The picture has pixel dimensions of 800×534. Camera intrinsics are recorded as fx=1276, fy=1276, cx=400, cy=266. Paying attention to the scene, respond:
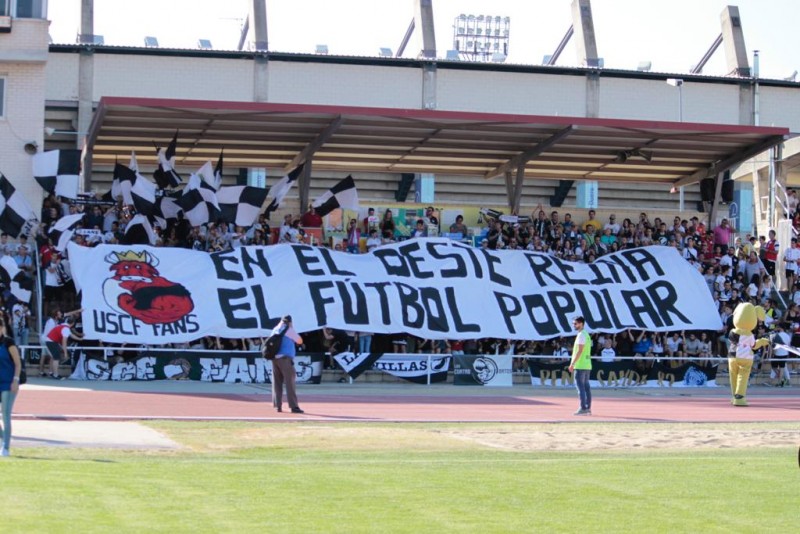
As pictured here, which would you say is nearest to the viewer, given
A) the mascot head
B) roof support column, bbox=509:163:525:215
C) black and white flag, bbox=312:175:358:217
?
the mascot head

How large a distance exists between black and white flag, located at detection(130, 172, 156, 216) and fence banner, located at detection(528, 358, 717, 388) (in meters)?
10.5

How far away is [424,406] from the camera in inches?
992

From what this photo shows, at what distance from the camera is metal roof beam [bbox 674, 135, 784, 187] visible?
1467 inches

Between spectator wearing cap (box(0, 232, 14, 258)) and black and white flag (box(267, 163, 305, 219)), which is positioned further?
black and white flag (box(267, 163, 305, 219))

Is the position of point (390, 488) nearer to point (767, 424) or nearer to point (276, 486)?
point (276, 486)

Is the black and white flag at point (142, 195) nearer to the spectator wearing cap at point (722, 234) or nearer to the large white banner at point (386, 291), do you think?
the large white banner at point (386, 291)

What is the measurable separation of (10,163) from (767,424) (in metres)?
20.5

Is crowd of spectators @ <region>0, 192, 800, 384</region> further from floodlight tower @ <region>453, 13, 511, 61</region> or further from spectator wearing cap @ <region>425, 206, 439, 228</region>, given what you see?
floodlight tower @ <region>453, 13, 511, 61</region>

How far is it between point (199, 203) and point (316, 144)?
14.3ft

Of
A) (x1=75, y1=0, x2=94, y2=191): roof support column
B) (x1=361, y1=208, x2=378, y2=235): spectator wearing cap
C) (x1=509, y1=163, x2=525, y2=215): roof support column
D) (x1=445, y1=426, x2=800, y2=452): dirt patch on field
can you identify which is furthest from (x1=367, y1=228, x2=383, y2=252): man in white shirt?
(x1=75, y1=0, x2=94, y2=191): roof support column

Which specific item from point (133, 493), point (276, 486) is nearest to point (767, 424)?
point (276, 486)

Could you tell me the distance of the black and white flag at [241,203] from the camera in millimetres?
33562

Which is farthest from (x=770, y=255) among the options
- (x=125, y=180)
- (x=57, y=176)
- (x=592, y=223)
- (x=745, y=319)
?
(x=57, y=176)

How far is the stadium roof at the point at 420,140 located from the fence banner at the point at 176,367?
23.2 feet
